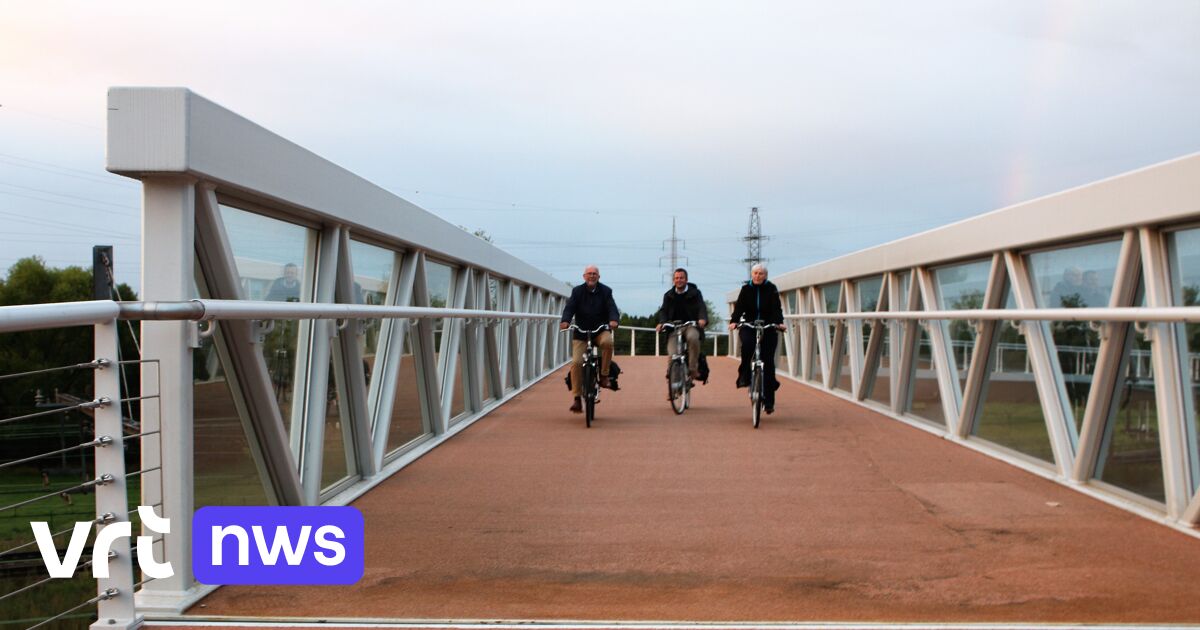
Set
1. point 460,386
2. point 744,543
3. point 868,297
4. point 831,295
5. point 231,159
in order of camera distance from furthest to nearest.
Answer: point 831,295 → point 868,297 → point 460,386 → point 744,543 → point 231,159

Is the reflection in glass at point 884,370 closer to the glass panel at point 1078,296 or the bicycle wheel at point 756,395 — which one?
the bicycle wheel at point 756,395

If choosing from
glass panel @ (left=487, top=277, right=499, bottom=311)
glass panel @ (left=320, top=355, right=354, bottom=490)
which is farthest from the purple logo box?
glass panel @ (left=487, top=277, right=499, bottom=311)

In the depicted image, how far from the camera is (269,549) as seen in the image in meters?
5.29

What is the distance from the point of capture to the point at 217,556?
4934 mm

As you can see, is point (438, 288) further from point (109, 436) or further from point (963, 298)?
point (109, 436)

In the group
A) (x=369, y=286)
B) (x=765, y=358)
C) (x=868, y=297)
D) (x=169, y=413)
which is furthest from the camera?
(x=868, y=297)

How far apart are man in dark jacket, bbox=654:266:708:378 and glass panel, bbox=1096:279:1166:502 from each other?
6.45 meters

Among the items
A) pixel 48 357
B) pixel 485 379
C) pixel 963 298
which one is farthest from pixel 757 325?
pixel 48 357

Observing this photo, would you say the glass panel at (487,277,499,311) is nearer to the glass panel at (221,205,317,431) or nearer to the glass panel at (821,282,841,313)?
the glass panel at (821,282,841,313)

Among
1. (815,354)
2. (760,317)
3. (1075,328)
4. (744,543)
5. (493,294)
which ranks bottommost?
(744,543)

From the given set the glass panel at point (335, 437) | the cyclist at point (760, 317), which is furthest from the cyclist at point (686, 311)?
the glass panel at point (335, 437)

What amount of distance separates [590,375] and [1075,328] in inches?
218

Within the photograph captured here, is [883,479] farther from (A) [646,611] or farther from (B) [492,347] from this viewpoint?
(B) [492,347]

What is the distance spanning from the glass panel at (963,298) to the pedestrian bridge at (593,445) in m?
0.05
